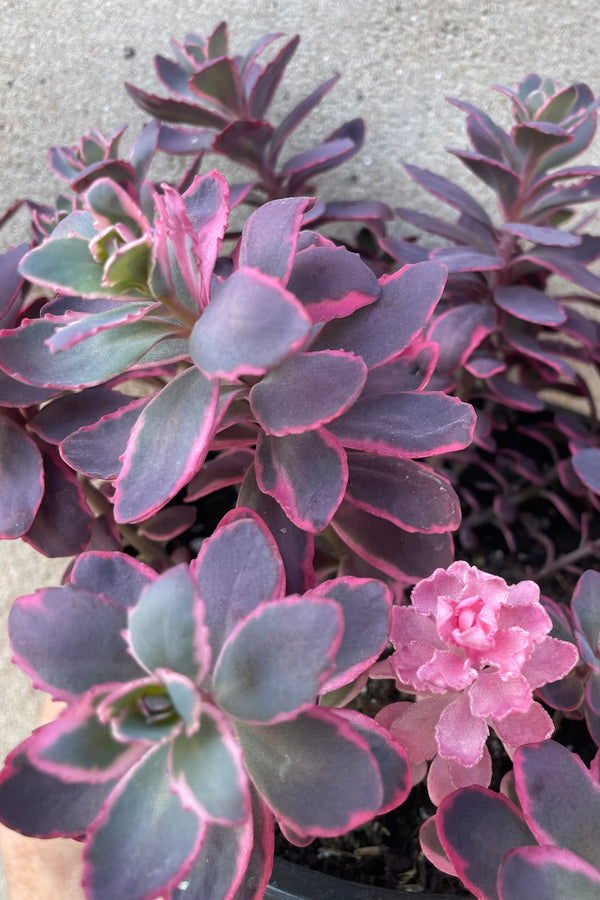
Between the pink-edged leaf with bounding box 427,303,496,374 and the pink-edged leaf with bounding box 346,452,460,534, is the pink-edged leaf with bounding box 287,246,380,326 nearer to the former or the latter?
the pink-edged leaf with bounding box 346,452,460,534

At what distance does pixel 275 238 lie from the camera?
0.48 m

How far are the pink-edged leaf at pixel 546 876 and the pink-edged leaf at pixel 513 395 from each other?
55 cm

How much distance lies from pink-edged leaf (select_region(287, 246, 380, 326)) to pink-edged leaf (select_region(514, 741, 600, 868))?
1.01ft

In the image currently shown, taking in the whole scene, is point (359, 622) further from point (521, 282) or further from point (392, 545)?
point (521, 282)

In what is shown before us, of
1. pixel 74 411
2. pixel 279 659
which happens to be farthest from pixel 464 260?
pixel 279 659

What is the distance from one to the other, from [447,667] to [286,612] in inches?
6.0

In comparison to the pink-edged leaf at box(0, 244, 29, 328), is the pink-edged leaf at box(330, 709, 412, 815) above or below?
below

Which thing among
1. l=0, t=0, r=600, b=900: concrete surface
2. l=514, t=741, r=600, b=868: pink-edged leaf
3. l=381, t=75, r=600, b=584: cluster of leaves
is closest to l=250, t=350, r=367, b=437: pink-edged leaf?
l=514, t=741, r=600, b=868: pink-edged leaf

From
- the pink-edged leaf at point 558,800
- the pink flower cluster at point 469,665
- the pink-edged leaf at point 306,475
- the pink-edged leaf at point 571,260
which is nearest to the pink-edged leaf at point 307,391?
the pink-edged leaf at point 306,475

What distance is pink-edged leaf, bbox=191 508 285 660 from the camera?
44 centimetres

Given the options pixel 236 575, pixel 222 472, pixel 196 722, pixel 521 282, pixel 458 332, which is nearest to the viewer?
pixel 196 722

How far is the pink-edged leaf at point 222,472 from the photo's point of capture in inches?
26.9

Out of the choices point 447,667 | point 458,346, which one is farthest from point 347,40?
point 447,667

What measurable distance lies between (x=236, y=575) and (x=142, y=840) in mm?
148
